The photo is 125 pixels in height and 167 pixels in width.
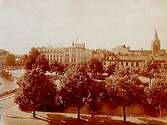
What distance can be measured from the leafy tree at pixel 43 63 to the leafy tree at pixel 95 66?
0.27m

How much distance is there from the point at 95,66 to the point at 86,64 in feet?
0.19

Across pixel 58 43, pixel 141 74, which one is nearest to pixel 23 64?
pixel 58 43

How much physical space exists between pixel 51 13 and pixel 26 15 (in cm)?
17

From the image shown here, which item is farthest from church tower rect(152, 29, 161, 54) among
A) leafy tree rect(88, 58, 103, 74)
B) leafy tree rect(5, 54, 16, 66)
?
leafy tree rect(5, 54, 16, 66)

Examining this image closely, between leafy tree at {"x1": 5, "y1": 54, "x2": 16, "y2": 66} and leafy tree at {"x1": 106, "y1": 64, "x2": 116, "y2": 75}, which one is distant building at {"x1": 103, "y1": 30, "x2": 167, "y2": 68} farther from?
leafy tree at {"x1": 5, "y1": 54, "x2": 16, "y2": 66}

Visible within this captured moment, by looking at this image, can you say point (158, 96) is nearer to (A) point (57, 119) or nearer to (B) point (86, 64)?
(B) point (86, 64)

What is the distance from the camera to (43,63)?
2.57m

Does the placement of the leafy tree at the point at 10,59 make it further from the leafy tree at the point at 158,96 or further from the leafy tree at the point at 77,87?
the leafy tree at the point at 158,96

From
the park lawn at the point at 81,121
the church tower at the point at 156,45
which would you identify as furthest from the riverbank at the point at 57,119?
the church tower at the point at 156,45

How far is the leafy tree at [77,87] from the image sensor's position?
250cm

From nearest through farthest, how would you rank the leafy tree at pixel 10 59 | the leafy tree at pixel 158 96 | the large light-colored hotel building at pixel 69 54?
the leafy tree at pixel 158 96 < the large light-colored hotel building at pixel 69 54 < the leafy tree at pixel 10 59

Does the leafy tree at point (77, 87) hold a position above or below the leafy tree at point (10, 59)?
below

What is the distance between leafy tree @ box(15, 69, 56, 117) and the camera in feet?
8.33

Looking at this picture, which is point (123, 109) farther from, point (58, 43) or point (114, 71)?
point (58, 43)
